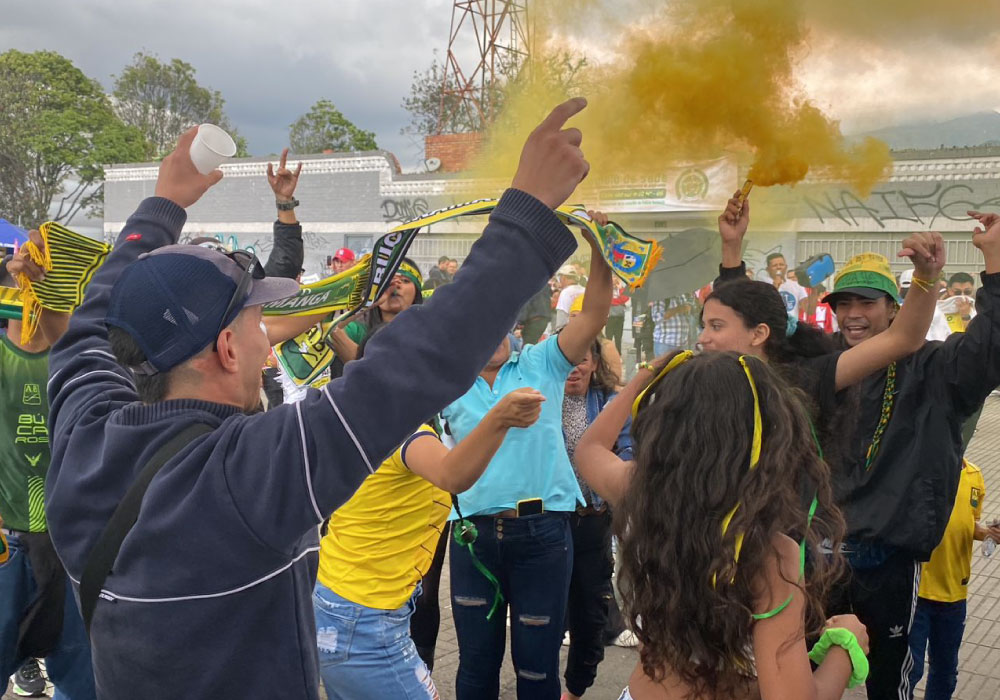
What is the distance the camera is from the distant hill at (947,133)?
8.84 ft

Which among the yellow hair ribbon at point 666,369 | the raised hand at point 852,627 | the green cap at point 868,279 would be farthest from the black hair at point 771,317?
the raised hand at point 852,627

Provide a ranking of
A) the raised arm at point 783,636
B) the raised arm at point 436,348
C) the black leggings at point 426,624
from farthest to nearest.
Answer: the black leggings at point 426,624 → the raised arm at point 783,636 → the raised arm at point 436,348

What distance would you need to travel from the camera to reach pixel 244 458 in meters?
1.41

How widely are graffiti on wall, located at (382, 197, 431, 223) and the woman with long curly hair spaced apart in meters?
22.5

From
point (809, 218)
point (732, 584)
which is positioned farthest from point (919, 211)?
point (732, 584)

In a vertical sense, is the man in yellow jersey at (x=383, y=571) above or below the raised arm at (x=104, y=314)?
below

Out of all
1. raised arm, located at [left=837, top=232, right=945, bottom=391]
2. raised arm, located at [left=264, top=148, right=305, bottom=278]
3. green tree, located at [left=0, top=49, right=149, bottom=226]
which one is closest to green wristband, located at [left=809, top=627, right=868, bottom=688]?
raised arm, located at [left=837, top=232, right=945, bottom=391]

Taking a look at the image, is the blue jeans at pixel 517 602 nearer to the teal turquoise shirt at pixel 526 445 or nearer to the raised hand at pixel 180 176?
the teal turquoise shirt at pixel 526 445

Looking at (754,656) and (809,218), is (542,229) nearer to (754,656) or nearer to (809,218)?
(754,656)

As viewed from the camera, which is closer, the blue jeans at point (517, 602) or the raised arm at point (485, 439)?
the raised arm at point (485, 439)

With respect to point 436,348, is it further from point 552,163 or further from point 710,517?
point 710,517

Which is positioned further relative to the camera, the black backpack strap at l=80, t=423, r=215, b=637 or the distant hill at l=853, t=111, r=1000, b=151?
the distant hill at l=853, t=111, r=1000, b=151

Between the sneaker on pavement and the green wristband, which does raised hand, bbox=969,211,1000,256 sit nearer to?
the green wristband

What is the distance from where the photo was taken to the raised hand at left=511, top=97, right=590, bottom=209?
1404 millimetres
